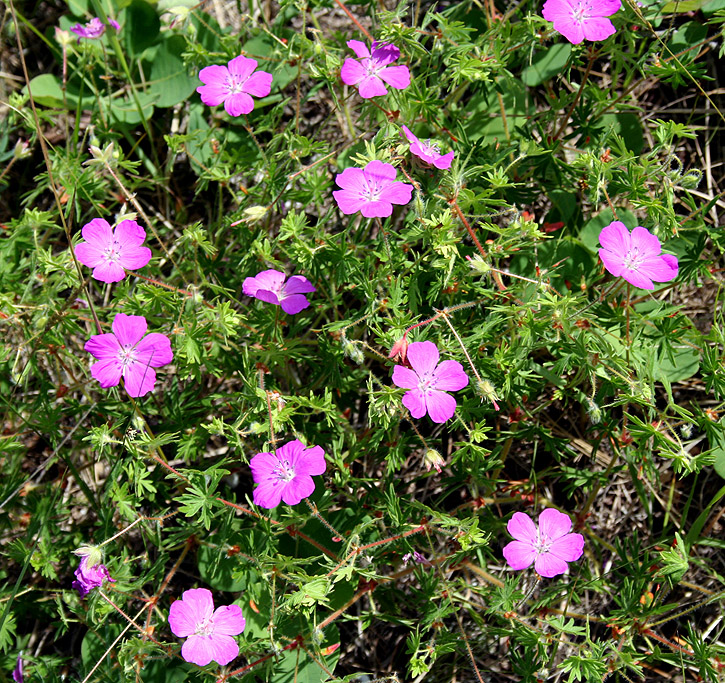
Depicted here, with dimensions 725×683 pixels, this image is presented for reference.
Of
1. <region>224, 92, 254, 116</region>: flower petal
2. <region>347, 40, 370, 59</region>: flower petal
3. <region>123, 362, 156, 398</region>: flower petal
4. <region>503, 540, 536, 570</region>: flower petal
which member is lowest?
<region>503, 540, 536, 570</region>: flower petal

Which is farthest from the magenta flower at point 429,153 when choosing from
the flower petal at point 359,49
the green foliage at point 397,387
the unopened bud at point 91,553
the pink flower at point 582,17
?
the unopened bud at point 91,553

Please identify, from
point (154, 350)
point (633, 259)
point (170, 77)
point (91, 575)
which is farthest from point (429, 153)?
point (91, 575)

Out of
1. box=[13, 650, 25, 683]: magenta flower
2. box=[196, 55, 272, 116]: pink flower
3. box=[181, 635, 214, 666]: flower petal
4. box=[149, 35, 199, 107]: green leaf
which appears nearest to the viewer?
box=[181, 635, 214, 666]: flower petal

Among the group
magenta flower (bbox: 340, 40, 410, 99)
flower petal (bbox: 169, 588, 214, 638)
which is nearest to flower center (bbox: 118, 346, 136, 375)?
flower petal (bbox: 169, 588, 214, 638)

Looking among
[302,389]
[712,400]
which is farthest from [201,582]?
Result: [712,400]

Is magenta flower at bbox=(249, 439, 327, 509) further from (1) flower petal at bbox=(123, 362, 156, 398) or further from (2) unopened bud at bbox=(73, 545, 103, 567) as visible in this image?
(2) unopened bud at bbox=(73, 545, 103, 567)

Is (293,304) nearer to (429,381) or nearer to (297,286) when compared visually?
(297,286)

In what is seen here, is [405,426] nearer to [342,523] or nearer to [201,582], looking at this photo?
[342,523]

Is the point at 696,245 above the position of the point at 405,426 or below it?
above
